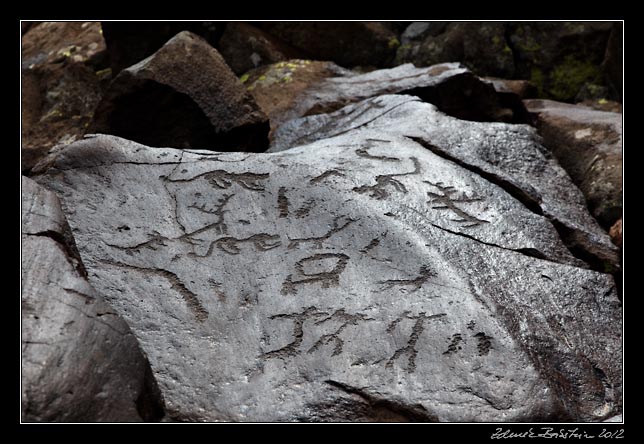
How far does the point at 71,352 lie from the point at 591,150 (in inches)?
150

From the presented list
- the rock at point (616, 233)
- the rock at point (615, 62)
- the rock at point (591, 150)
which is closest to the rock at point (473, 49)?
the rock at point (615, 62)

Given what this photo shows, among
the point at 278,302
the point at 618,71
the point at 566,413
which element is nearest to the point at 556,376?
the point at 566,413

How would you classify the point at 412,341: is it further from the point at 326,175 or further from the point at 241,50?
the point at 241,50

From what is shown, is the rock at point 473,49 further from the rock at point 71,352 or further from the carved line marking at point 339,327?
the rock at point 71,352

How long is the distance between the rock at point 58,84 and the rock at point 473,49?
2.92 meters

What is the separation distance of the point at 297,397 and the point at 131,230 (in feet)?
3.85

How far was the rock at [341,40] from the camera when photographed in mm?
7285

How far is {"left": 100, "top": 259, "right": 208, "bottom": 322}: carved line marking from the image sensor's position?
3.17 m

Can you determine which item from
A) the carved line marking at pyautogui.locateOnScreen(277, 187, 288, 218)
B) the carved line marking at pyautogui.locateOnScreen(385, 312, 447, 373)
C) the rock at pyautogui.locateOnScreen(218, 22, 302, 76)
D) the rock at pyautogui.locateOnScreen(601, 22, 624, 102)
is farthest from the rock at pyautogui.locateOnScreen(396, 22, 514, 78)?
the carved line marking at pyautogui.locateOnScreen(385, 312, 447, 373)

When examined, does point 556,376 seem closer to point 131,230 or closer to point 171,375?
point 171,375

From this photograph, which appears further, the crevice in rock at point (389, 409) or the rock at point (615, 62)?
the rock at point (615, 62)

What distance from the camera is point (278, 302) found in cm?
327

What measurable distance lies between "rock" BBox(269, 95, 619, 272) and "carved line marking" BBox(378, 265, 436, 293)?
1182mm

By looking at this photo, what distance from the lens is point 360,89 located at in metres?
6.11
